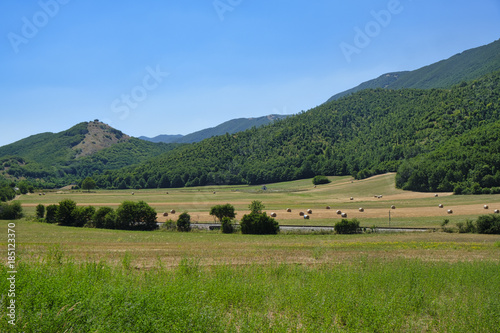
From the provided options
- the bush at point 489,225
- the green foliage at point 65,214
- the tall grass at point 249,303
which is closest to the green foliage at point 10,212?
the green foliage at point 65,214

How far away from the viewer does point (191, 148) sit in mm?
184250

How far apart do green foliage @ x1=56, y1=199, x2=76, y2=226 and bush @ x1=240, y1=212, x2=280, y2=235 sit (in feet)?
75.6

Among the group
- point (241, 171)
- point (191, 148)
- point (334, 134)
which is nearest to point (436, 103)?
point (334, 134)

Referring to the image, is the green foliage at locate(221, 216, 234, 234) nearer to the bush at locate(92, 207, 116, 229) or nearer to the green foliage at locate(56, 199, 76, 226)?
the bush at locate(92, 207, 116, 229)

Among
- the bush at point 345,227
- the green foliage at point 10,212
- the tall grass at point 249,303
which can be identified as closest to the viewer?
the tall grass at point 249,303

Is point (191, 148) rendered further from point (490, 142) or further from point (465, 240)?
point (465, 240)

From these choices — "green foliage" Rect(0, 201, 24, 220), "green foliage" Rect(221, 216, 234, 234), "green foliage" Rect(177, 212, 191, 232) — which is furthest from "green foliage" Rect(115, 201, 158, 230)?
"green foliage" Rect(0, 201, 24, 220)

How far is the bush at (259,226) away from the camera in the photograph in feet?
130

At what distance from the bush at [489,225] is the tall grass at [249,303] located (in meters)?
27.5

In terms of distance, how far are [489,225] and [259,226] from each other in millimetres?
23637

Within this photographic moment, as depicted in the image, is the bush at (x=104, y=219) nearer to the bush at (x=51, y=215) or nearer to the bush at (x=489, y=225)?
the bush at (x=51, y=215)

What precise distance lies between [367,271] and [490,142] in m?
103

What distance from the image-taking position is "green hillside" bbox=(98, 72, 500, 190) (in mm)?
130750

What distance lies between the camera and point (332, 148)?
569 feet
